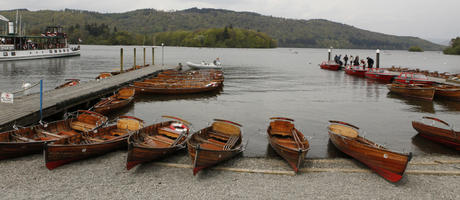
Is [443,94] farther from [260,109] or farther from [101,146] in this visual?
[101,146]

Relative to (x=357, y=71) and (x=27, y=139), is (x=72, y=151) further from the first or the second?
(x=357, y=71)

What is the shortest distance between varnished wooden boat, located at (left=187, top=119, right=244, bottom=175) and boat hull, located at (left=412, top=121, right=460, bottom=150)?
9.73 m

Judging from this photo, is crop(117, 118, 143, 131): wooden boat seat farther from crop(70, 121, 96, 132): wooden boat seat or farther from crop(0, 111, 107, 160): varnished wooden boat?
crop(70, 121, 96, 132): wooden boat seat

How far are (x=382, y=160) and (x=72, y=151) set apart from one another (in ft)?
35.1

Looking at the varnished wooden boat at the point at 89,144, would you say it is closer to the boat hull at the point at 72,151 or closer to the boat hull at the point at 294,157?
the boat hull at the point at 72,151

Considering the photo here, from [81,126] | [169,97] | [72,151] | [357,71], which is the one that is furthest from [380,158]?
[357,71]

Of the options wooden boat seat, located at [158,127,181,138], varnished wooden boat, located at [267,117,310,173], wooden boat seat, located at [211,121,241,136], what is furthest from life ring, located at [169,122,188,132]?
varnished wooden boat, located at [267,117,310,173]

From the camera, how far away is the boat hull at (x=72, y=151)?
10.6 m

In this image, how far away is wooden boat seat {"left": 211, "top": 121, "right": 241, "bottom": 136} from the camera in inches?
557

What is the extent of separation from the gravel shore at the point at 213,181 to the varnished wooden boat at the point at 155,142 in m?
0.42

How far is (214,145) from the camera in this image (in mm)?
12914

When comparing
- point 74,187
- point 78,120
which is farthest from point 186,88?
point 74,187

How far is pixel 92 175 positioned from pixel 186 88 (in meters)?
20.0

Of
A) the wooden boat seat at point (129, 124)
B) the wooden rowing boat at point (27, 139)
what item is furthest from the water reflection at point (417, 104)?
the wooden rowing boat at point (27, 139)
